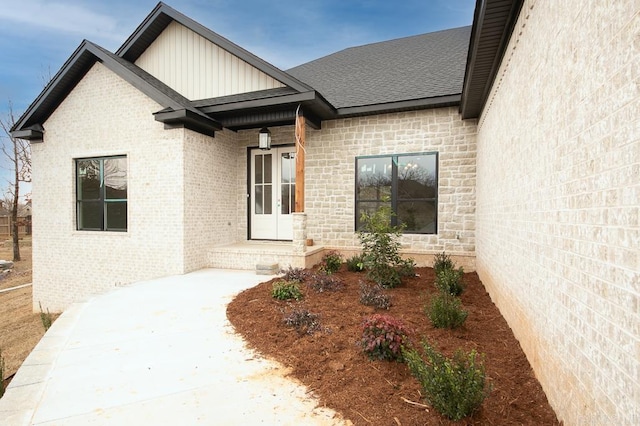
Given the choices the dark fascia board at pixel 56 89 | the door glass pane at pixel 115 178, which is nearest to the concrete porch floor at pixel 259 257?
the door glass pane at pixel 115 178

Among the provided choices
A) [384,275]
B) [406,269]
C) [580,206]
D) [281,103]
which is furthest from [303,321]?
[281,103]

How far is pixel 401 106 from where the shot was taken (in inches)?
276

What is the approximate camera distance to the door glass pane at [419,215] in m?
7.32

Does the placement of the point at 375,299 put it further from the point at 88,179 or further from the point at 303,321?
the point at 88,179

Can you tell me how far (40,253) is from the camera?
8555mm

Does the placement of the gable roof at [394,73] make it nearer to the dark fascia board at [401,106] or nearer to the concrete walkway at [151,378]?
the dark fascia board at [401,106]

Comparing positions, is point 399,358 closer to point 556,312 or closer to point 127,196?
point 556,312

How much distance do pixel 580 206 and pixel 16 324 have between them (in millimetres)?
12174

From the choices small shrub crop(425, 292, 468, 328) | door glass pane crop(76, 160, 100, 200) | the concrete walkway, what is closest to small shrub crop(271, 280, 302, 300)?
the concrete walkway

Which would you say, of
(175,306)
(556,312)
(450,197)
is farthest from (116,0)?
(556,312)

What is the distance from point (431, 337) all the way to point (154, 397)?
8.81ft

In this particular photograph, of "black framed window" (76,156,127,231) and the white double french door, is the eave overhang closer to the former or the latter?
the white double french door

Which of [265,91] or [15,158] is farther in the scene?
[15,158]

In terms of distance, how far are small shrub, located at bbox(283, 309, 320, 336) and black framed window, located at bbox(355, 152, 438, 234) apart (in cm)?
404
